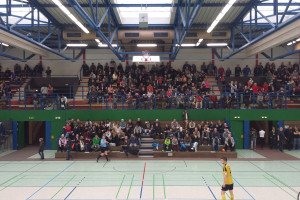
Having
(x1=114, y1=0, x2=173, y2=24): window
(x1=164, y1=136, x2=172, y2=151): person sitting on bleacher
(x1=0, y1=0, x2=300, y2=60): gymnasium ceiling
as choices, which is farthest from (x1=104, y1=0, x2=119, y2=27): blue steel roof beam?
(x1=164, y1=136, x2=172, y2=151): person sitting on bleacher

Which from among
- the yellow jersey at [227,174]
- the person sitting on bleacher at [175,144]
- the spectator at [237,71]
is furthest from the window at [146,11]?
the yellow jersey at [227,174]

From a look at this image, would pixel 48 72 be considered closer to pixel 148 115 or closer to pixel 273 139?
pixel 148 115

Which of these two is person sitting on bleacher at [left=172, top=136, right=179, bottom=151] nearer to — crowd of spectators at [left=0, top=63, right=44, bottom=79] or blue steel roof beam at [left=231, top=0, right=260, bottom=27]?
blue steel roof beam at [left=231, top=0, right=260, bottom=27]

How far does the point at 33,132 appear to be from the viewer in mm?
33062

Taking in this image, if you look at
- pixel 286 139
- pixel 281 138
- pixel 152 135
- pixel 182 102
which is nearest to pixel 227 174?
pixel 152 135

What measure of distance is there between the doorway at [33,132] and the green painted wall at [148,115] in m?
3.42

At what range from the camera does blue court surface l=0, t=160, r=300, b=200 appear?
50.2 feet

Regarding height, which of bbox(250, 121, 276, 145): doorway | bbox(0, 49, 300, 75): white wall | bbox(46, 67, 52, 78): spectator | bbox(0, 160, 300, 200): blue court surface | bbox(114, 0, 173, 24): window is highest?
bbox(114, 0, 173, 24): window

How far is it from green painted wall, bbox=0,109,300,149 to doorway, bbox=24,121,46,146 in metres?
3.42

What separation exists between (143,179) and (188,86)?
15664mm

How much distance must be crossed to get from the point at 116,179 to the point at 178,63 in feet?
77.8

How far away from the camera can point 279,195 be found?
15.1 meters

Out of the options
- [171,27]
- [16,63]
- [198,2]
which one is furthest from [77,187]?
[16,63]

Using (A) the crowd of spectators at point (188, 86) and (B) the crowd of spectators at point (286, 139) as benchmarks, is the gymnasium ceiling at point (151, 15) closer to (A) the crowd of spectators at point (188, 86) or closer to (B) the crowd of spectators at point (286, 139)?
(A) the crowd of spectators at point (188, 86)
